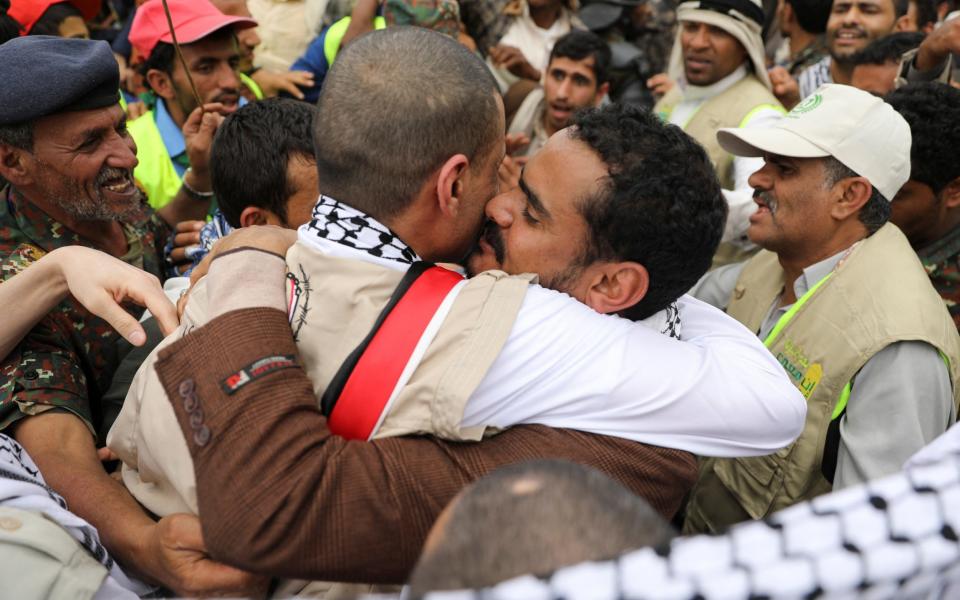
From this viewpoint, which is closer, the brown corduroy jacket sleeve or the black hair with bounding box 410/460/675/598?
the black hair with bounding box 410/460/675/598

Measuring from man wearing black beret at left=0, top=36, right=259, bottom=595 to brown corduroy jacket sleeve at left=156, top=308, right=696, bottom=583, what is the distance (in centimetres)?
29

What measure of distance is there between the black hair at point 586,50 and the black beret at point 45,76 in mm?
3750

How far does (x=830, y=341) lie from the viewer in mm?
2807

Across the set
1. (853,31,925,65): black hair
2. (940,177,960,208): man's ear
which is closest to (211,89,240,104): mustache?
(940,177,960,208): man's ear

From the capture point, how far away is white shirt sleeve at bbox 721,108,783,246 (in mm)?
4172

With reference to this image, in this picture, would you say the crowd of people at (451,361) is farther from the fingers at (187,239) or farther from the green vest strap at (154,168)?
the green vest strap at (154,168)

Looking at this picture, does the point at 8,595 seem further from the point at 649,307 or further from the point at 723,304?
the point at 723,304

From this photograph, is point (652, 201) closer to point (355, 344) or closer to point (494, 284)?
point (494, 284)

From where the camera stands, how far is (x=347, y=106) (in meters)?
1.71

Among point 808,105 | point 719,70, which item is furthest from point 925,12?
point 808,105

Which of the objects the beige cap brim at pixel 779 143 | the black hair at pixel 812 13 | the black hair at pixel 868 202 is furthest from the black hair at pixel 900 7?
the black hair at pixel 868 202

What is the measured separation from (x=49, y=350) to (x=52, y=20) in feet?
11.0

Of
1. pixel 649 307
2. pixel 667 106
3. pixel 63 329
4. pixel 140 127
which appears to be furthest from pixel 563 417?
pixel 667 106

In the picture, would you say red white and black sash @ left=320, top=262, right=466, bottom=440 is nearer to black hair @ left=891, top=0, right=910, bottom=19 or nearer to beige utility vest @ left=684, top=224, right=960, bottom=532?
beige utility vest @ left=684, top=224, right=960, bottom=532
